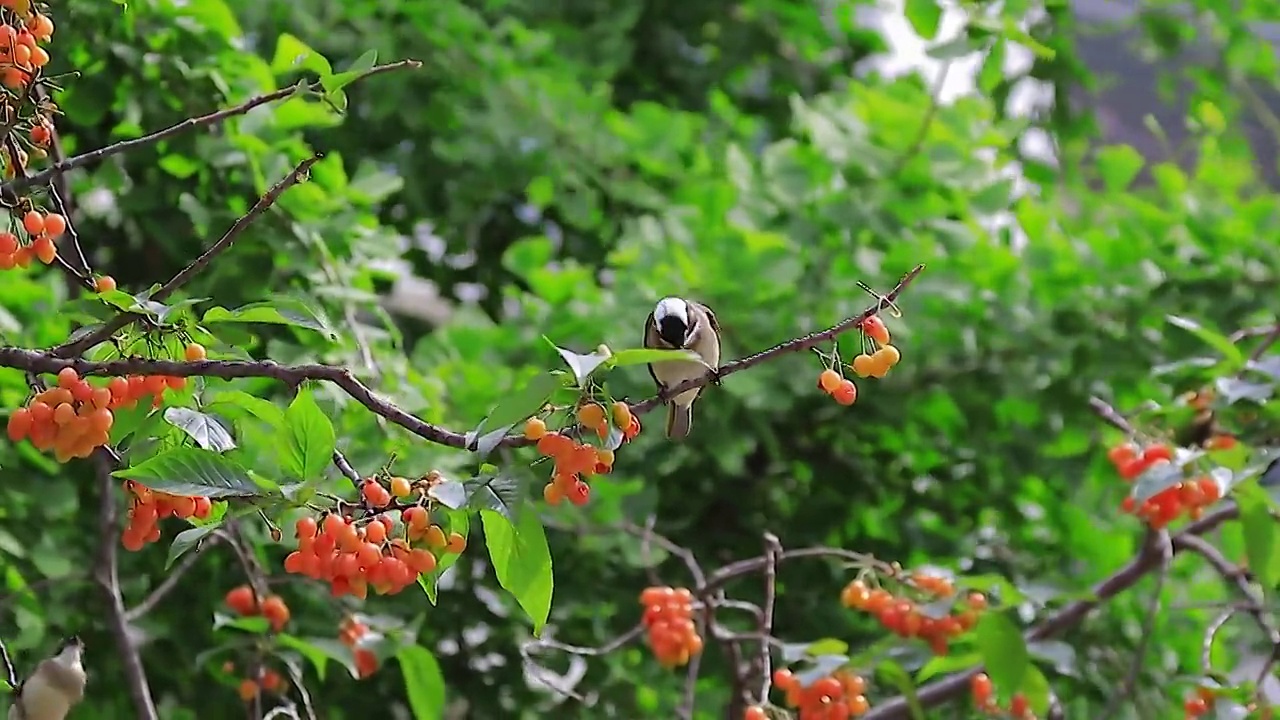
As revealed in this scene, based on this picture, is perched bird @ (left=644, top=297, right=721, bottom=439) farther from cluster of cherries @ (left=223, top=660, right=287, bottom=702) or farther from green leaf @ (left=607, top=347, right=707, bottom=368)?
cluster of cherries @ (left=223, top=660, right=287, bottom=702)

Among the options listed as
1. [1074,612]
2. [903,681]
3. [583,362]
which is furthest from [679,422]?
[583,362]

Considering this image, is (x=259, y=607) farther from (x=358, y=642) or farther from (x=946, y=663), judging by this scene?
Answer: (x=946, y=663)

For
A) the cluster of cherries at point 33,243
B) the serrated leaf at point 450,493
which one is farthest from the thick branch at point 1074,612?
→ the cluster of cherries at point 33,243

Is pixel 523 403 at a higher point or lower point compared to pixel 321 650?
higher

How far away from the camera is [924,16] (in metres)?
1.68

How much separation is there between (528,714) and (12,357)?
3.51 ft

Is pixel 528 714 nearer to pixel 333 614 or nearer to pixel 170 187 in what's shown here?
pixel 333 614

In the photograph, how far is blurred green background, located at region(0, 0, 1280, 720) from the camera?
1.36 meters

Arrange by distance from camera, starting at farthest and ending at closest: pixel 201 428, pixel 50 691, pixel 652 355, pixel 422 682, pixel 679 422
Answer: pixel 679 422 < pixel 422 682 < pixel 50 691 < pixel 201 428 < pixel 652 355

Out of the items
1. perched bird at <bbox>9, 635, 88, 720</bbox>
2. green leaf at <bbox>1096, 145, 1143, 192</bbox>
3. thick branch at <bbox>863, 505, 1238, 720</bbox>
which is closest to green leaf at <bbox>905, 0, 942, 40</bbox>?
green leaf at <bbox>1096, 145, 1143, 192</bbox>

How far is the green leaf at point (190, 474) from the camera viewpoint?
71 centimetres

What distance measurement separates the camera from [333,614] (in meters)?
1.46

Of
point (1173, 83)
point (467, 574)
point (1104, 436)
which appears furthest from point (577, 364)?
point (1173, 83)

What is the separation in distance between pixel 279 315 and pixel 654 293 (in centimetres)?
93
